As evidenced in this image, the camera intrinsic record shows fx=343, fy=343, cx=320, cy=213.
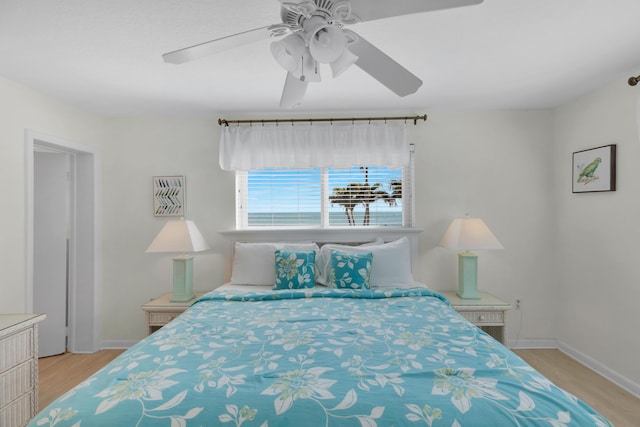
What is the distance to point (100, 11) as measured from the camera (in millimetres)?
1729

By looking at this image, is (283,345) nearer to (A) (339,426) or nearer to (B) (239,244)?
(A) (339,426)

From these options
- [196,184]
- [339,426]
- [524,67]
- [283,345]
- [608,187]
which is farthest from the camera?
[196,184]

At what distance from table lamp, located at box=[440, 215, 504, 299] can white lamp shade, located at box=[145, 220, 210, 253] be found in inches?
89.1

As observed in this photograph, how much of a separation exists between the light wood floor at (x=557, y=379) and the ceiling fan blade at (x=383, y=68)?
8.30 ft

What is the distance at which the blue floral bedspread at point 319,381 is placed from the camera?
3.64ft

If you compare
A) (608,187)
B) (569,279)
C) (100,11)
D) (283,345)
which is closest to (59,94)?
(100,11)

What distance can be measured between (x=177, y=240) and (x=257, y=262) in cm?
72

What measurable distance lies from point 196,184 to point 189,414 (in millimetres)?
2718

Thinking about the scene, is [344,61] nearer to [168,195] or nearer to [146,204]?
[168,195]

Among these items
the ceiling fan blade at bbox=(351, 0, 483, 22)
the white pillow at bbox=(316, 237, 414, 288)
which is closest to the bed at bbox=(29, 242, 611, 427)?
the white pillow at bbox=(316, 237, 414, 288)

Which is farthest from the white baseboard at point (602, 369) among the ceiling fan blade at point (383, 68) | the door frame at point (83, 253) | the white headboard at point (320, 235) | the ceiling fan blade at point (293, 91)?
the door frame at point (83, 253)

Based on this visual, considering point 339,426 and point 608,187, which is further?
point 608,187

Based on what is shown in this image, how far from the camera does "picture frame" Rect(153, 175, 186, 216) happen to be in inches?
138

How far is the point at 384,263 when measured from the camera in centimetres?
293
